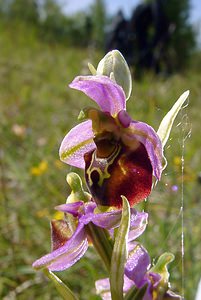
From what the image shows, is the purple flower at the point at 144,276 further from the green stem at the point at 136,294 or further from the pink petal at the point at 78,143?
the pink petal at the point at 78,143

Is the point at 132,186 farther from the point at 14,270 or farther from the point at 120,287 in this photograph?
the point at 14,270

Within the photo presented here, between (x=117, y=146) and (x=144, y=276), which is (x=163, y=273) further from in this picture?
(x=117, y=146)

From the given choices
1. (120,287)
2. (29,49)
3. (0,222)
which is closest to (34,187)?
(0,222)

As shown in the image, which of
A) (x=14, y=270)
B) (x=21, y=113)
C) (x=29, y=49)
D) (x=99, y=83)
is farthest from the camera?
(x=29, y=49)

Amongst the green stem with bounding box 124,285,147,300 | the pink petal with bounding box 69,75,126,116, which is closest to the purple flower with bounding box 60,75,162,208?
the pink petal with bounding box 69,75,126,116

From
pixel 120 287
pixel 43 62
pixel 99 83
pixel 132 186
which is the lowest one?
pixel 120 287

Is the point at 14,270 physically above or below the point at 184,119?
below

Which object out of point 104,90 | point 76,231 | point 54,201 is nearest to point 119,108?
point 104,90

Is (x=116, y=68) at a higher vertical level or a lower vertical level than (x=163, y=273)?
higher
